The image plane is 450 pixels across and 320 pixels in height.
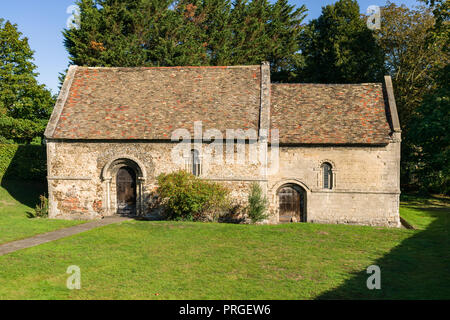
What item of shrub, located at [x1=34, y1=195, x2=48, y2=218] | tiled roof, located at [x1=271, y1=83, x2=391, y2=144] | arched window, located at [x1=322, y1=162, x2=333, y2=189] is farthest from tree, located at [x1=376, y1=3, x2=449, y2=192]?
shrub, located at [x1=34, y1=195, x2=48, y2=218]

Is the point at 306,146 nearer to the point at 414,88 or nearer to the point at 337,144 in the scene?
the point at 337,144

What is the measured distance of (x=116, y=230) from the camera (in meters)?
16.6

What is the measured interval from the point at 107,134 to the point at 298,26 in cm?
3261

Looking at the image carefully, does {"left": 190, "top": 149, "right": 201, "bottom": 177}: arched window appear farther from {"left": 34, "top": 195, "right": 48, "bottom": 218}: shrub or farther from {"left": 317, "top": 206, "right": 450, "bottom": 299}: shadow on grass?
{"left": 317, "top": 206, "right": 450, "bottom": 299}: shadow on grass

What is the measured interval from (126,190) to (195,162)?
4.56m

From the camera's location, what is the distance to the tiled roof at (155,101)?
790 inches

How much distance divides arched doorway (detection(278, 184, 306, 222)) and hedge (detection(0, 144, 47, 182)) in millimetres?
19908

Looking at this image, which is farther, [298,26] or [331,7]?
[298,26]

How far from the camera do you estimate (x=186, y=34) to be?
35.2 meters

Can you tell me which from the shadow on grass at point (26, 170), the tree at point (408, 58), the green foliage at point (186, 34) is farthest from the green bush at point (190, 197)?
the tree at point (408, 58)

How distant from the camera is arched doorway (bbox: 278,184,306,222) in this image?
20.3m

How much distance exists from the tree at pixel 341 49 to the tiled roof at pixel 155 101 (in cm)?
1648

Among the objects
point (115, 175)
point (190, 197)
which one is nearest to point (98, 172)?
point (115, 175)
